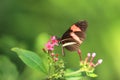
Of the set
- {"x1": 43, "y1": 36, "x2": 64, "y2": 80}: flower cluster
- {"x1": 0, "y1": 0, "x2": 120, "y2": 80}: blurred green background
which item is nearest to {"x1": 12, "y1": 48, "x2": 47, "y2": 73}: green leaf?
{"x1": 43, "y1": 36, "x2": 64, "y2": 80}: flower cluster

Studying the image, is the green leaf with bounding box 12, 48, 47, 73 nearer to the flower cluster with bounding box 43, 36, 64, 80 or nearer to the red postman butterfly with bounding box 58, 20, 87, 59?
the flower cluster with bounding box 43, 36, 64, 80

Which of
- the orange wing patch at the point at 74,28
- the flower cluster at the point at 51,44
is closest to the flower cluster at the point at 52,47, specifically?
the flower cluster at the point at 51,44

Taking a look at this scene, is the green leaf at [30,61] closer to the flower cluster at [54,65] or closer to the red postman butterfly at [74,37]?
the flower cluster at [54,65]

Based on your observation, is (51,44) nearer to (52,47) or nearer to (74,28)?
(52,47)

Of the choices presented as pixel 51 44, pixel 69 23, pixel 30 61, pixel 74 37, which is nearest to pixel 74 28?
pixel 74 37

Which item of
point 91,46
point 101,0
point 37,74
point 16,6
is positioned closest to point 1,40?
point 37,74

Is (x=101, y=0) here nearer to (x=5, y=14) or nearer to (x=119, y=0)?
(x=119, y=0)
